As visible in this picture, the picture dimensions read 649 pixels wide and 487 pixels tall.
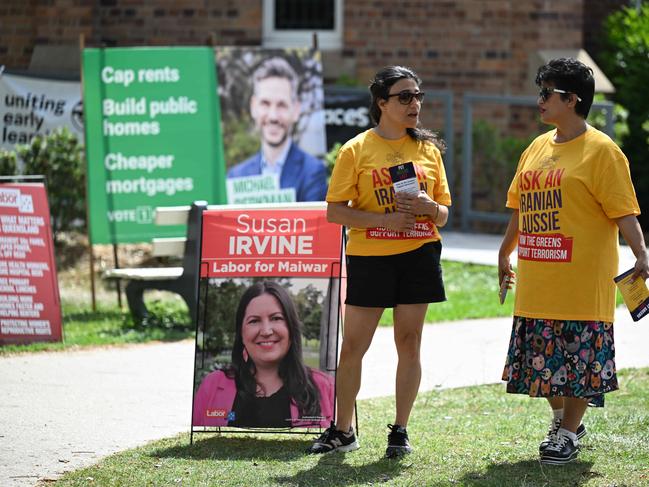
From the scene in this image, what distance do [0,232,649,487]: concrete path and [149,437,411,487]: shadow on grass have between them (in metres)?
0.34

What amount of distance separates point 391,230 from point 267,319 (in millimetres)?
973

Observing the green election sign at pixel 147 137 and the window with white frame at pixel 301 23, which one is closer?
the green election sign at pixel 147 137

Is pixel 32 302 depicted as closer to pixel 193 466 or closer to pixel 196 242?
pixel 196 242

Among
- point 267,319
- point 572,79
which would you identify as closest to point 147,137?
point 267,319

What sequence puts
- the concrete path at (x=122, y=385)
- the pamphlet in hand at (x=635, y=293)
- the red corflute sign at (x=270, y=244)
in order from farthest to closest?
the red corflute sign at (x=270, y=244) → the concrete path at (x=122, y=385) → the pamphlet in hand at (x=635, y=293)

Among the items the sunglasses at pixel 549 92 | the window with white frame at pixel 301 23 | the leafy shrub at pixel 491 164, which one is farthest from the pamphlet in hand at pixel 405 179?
the window with white frame at pixel 301 23

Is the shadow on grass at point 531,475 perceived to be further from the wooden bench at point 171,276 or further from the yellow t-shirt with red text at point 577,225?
the wooden bench at point 171,276

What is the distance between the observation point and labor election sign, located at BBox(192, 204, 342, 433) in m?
6.26

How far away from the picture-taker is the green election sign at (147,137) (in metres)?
10.6

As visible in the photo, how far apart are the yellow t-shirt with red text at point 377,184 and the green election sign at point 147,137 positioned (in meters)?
5.08

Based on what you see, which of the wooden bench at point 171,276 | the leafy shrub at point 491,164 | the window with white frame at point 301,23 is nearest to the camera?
the wooden bench at point 171,276

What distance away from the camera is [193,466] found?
224 inches

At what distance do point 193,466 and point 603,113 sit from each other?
9.42 metres

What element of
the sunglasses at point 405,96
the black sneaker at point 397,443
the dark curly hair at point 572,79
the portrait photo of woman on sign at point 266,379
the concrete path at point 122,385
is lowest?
the concrete path at point 122,385
